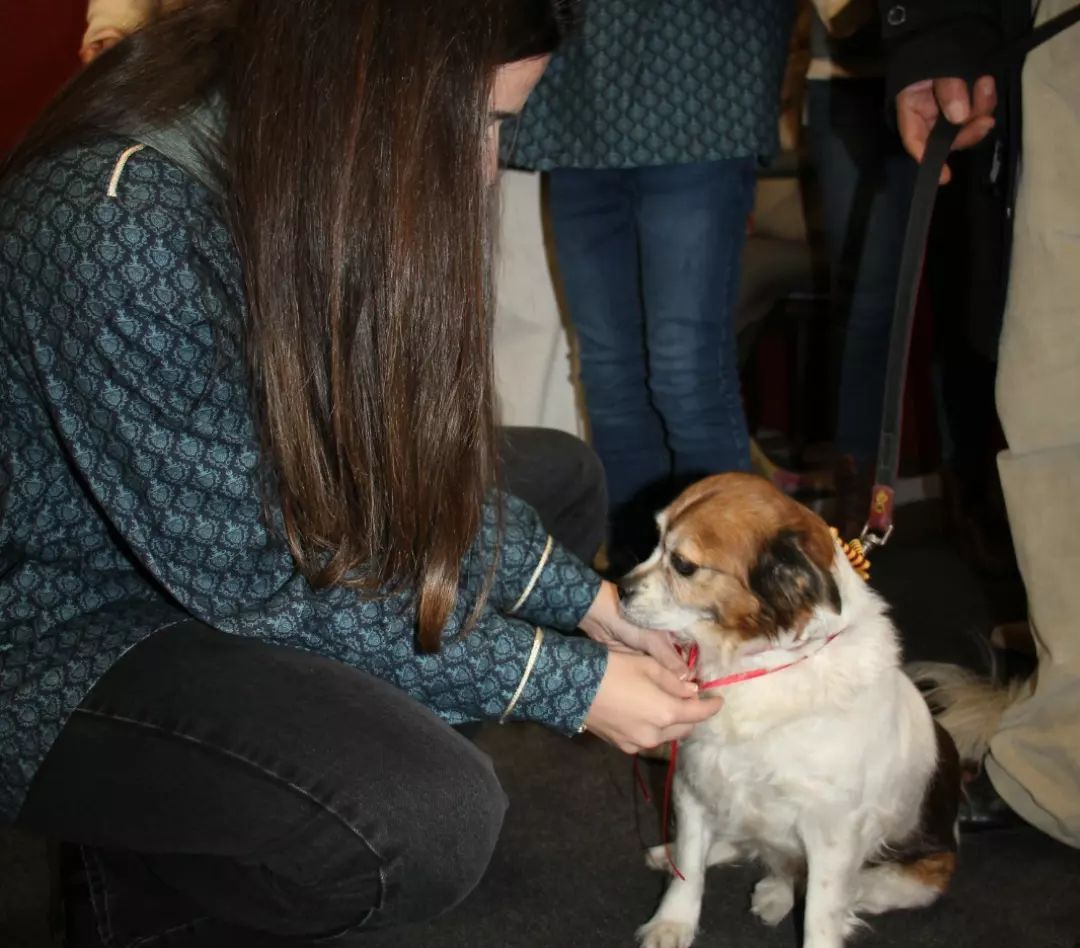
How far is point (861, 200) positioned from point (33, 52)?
Answer: 1.88 m

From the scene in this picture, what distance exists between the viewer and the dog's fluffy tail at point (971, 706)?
176 cm

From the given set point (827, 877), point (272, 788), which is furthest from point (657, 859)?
point (272, 788)

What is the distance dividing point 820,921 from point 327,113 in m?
1.13

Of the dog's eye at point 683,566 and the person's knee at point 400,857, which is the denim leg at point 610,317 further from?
the person's knee at point 400,857

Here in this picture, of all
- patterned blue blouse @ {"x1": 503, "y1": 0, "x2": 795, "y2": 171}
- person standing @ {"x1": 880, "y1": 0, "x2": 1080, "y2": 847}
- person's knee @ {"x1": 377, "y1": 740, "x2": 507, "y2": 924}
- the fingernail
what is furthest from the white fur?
patterned blue blouse @ {"x1": 503, "y1": 0, "x2": 795, "y2": 171}

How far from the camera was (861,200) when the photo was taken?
2248 mm

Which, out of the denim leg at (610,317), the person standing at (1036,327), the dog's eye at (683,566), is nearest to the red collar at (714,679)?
the dog's eye at (683,566)

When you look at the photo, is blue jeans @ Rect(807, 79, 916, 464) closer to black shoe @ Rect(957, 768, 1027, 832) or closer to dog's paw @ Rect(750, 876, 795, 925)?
black shoe @ Rect(957, 768, 1027, 832)

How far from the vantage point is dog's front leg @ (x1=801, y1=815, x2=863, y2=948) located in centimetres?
147

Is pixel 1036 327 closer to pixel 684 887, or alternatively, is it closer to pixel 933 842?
pixel 933 842

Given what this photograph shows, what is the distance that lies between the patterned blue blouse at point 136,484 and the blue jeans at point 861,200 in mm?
1248

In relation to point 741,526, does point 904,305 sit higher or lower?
higher

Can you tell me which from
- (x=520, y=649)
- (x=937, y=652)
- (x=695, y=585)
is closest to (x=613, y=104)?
(x=695, y=585)

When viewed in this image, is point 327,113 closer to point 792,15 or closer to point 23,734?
point 23,734
